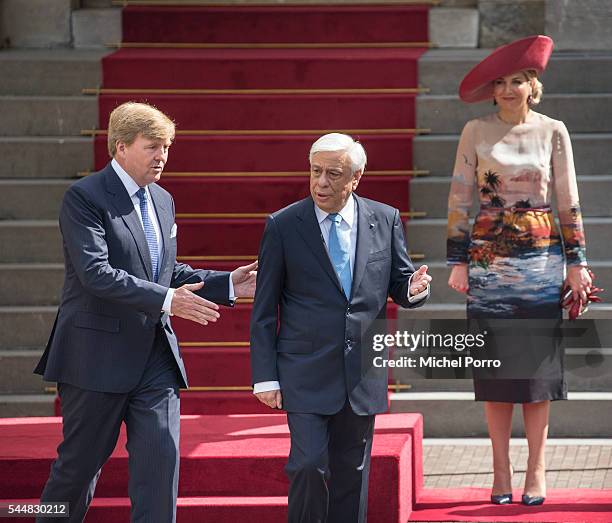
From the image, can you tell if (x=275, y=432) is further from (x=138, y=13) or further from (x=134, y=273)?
(x=138, y=13)

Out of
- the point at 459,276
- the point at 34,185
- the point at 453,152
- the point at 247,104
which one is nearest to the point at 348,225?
the point at 459,276

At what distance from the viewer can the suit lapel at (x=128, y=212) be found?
490 centimetres

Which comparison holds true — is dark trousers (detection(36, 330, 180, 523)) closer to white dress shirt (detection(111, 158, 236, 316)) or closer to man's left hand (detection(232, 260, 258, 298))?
white dress shirt (detection(111, 158, 236, 316))

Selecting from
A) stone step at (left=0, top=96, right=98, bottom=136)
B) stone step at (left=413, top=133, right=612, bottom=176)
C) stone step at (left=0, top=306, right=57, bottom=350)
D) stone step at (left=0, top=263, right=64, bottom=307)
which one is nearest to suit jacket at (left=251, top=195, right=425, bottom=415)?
stone step at (left=0, top=306, right=57, bottom=350)

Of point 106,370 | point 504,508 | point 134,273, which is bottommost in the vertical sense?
point 504,508

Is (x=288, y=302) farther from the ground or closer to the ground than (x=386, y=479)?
farther from the ground

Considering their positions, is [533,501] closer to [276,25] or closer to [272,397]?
[272,397]

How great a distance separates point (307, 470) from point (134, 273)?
2.88 feet

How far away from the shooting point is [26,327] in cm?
764

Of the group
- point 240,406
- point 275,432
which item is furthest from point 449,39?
point 275,432

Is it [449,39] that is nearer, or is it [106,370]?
[106,370]

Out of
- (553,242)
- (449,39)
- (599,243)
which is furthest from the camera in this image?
(449,39)

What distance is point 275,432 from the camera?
611 centimetres

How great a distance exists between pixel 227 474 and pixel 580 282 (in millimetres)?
1622
